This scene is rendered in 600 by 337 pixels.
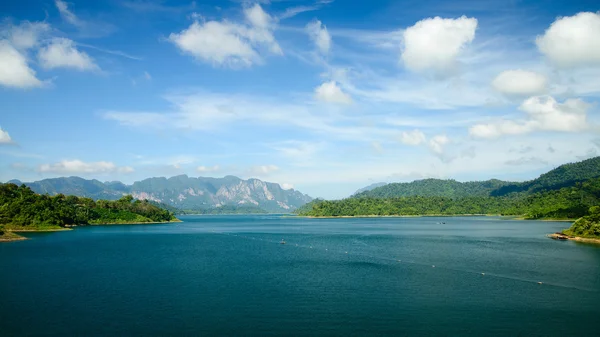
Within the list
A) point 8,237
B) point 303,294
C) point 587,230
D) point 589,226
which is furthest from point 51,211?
point 589,226

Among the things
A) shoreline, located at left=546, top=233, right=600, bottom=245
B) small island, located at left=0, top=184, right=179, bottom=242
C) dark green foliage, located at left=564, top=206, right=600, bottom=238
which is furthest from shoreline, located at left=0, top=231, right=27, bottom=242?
dark green foliage, located at left=564, top=206, right=600, bottom=238

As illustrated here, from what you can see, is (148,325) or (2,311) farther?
(2,311)

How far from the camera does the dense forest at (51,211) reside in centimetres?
11405

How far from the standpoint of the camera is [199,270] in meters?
53.0

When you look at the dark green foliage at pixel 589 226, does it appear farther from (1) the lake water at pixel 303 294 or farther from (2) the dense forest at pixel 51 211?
(2) the dense forest at pixel 51 211

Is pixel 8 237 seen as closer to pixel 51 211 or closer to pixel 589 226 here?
pixel 51 211

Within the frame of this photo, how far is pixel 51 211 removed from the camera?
129 metres

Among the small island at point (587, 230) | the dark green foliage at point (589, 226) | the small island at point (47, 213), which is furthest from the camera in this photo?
the small island at point (47, 213)

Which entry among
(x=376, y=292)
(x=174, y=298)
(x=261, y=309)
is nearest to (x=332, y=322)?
(x=261, y=309)

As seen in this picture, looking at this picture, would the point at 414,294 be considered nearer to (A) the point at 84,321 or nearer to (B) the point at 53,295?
(A) the point at 84,321

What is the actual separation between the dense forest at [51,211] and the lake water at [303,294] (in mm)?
55437

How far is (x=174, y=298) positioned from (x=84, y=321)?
839 cm

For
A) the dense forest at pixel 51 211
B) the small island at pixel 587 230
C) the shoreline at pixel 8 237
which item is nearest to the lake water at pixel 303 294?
the small island at pixel 587 230

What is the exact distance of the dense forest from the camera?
374 ft
